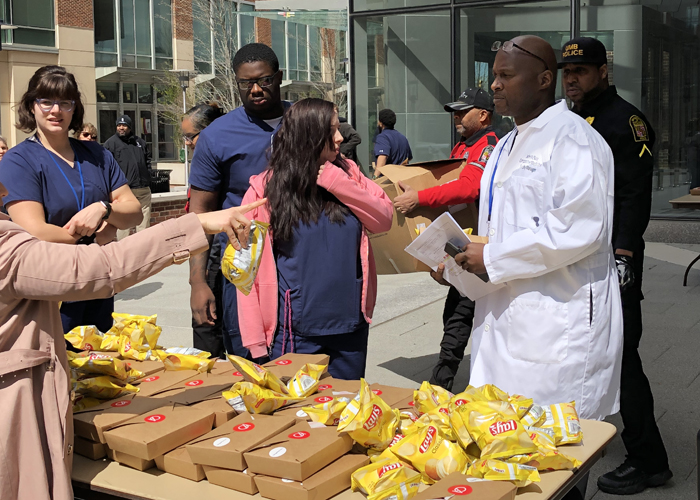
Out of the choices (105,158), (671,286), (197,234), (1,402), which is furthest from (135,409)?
(671,286)

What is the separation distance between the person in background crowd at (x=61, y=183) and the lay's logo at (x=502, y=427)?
6.86ft

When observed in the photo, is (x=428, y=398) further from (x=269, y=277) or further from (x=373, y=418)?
(x=269, y=277)

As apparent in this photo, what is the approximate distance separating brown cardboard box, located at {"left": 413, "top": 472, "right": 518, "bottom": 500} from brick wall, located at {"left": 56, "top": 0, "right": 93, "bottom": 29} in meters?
31.7

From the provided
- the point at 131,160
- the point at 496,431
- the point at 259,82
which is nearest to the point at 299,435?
the point at 496,431

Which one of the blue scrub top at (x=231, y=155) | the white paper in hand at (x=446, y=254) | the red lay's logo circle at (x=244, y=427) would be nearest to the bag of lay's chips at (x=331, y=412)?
the red lay's logo circle at (x=244, y=427)

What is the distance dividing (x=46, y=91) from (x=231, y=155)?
0.89 metres

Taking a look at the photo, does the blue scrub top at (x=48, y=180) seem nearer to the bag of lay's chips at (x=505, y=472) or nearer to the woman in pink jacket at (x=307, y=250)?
the woman in pink jacket at (x=307, y=250)

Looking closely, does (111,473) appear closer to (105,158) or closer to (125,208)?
(125,208)

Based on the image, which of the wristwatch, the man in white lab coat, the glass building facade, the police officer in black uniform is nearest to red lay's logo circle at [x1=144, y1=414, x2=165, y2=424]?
the man in white lab coat

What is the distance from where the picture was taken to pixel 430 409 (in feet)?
8.18

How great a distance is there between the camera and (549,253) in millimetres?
2789

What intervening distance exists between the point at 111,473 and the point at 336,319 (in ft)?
4.34

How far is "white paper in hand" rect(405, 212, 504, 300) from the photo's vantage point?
2.92 m

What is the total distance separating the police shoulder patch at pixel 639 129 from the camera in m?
3.58
